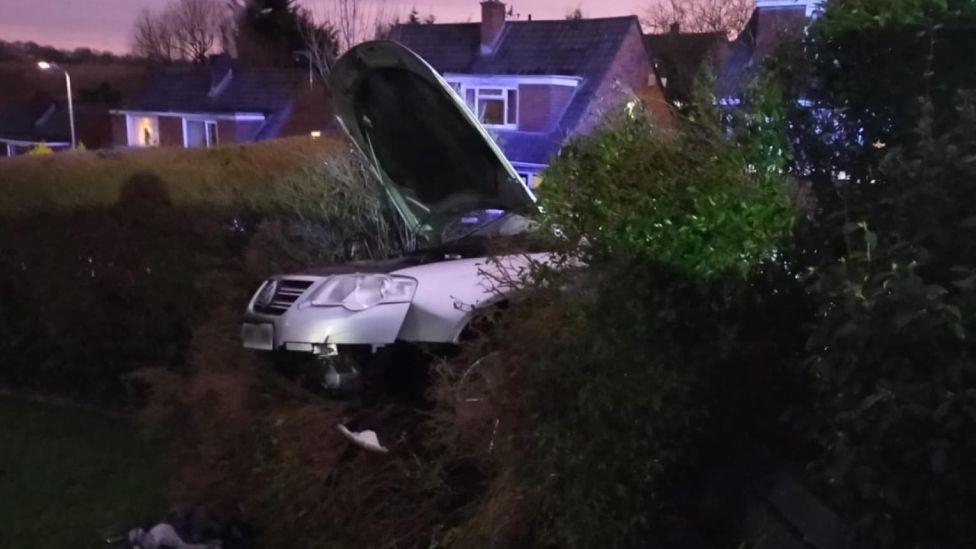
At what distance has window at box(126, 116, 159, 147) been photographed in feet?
102

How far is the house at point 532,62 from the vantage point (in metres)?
19.9

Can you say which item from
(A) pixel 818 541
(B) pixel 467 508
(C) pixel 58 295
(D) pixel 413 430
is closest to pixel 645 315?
(A) pixel 818 541

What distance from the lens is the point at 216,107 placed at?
95.3 feet

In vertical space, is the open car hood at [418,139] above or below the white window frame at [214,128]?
above

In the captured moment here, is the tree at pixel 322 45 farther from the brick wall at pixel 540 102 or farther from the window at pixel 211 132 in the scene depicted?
the window at pixel 211 132

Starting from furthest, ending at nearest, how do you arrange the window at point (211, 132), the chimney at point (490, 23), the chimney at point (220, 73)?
the chimney at point (220, 73) < the window at point (211, 132) < the chimney at point (490, 23)

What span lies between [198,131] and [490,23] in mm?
12962

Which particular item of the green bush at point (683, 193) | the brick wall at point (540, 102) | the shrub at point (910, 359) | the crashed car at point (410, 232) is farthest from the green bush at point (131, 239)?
the brick wall at point (540, 102)

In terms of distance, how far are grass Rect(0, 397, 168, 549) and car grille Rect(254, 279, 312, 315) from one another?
1605mm

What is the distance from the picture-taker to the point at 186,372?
6617 mm

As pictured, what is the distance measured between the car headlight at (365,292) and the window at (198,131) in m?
26.1

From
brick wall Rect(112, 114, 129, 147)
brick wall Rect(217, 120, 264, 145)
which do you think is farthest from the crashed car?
brick wall Rect(112, 114, 129, 147)

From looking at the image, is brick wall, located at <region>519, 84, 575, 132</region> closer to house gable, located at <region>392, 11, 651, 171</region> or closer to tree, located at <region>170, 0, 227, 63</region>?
→ house gable, located at <region>392, 11, 651, 171</region>

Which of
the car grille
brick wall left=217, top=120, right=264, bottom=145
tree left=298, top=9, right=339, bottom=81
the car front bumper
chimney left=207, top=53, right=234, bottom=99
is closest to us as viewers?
the car front bumper
